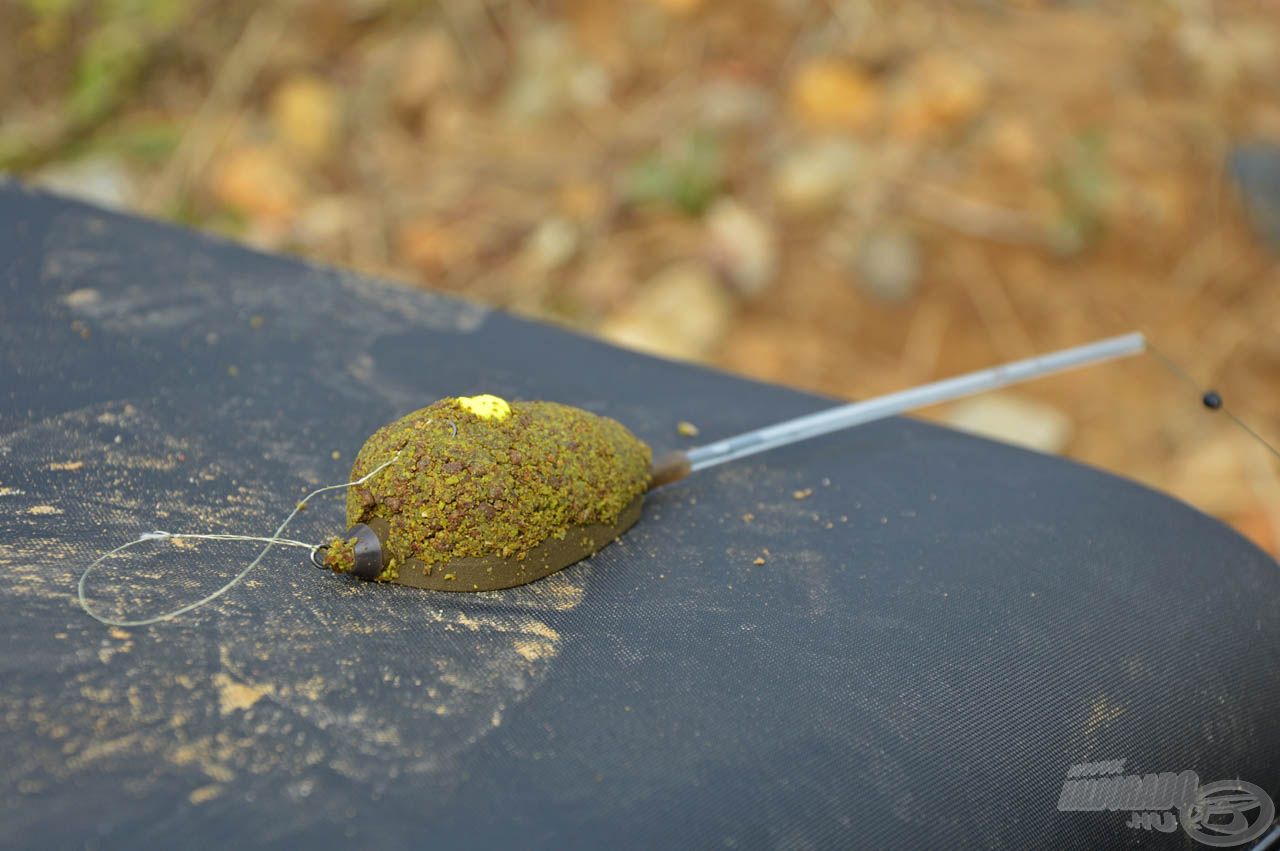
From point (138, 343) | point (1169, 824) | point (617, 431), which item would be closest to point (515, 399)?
point (617, 431)

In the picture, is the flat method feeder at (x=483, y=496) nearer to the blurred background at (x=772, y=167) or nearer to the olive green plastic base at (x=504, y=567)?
the olive green plastic base at (x=504, y=567)

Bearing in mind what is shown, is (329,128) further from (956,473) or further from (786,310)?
(956,473)

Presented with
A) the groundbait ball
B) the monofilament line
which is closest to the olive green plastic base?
the groundbait ball

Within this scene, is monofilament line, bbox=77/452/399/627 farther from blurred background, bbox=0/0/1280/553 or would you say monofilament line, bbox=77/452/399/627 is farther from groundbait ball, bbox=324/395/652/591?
blurred background, bbox=0/0/1280/553

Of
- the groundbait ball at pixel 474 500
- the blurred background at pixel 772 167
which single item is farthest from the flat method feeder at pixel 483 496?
the blurred background at pixel 772 167

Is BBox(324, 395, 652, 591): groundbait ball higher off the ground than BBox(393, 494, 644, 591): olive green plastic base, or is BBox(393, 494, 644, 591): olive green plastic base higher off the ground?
BBox(324, 395, 652, 591): groundbait ball
